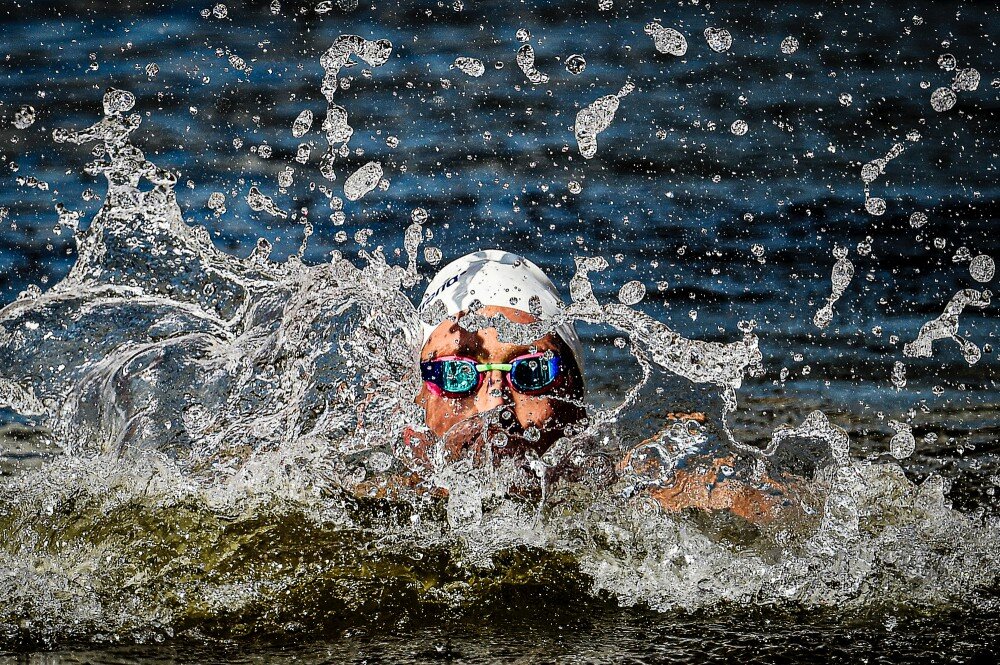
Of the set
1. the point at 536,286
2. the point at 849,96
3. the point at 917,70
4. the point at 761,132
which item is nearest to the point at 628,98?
the point at 761,132

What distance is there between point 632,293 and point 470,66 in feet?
16.0

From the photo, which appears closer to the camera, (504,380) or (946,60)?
(504,380)

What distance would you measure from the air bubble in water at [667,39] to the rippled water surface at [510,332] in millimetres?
60

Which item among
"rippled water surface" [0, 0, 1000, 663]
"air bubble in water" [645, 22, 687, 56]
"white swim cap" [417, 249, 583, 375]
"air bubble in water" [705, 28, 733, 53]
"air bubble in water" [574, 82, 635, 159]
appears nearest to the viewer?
"rippled water surface" [0, 0, 1000, 663]

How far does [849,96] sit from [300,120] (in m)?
6.12

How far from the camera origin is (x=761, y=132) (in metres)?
11.3

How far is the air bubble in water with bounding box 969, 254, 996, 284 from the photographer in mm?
9669

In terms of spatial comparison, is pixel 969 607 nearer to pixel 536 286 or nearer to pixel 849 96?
pixel 536 286

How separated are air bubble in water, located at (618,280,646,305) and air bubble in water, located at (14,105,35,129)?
22.7ft

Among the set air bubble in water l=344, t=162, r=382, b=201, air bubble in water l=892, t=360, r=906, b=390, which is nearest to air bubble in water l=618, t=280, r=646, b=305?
air bubble in water l=892, t=360, r=906, b=390

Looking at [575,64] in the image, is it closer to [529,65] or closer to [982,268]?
[529,65]

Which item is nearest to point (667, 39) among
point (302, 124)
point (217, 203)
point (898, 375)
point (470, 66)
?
point (470, 66)

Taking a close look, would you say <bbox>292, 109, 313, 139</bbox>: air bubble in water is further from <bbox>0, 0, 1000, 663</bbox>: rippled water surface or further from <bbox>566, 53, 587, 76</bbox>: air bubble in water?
<bbox>566, 53, 587, 76</bbox>: air bubble in water

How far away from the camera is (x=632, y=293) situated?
855cm
